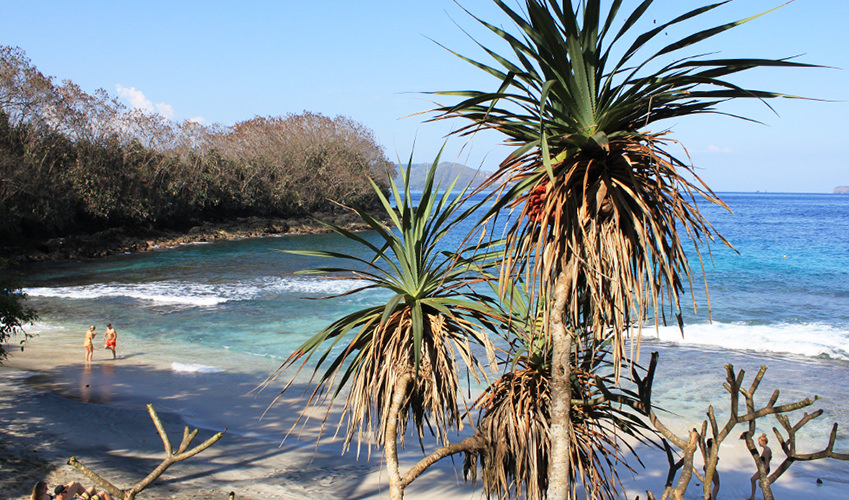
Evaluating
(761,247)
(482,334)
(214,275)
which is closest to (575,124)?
(482,334)

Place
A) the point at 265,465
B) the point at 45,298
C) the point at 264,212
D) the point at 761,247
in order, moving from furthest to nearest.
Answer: the point at 264,212, the point at 761,247, the point at 45,298, the point at 265,465

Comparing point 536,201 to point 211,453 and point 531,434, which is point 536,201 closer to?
point 531,434

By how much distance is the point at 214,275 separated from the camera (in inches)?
1224

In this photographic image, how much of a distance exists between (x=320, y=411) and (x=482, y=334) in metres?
8.26

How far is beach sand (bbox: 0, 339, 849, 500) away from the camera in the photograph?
773 cm

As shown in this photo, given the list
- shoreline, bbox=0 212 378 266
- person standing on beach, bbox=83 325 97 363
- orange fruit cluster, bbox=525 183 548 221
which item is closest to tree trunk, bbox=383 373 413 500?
orange fruit cluster, bbox=525 183 548 221

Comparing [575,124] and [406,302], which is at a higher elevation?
[575,124]

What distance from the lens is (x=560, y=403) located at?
2.97 m

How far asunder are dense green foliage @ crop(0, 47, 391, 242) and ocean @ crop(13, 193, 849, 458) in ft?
17.3

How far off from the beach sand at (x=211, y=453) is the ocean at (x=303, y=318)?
99cm

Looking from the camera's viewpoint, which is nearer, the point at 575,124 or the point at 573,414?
the point at 575,124

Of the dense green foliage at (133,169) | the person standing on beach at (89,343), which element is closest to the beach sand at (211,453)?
the person standing on beach at (89,343)

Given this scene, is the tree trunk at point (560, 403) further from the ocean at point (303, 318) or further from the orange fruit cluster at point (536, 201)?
the ocean at point (303, 318)

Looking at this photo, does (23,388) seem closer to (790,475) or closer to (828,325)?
(790,475)
